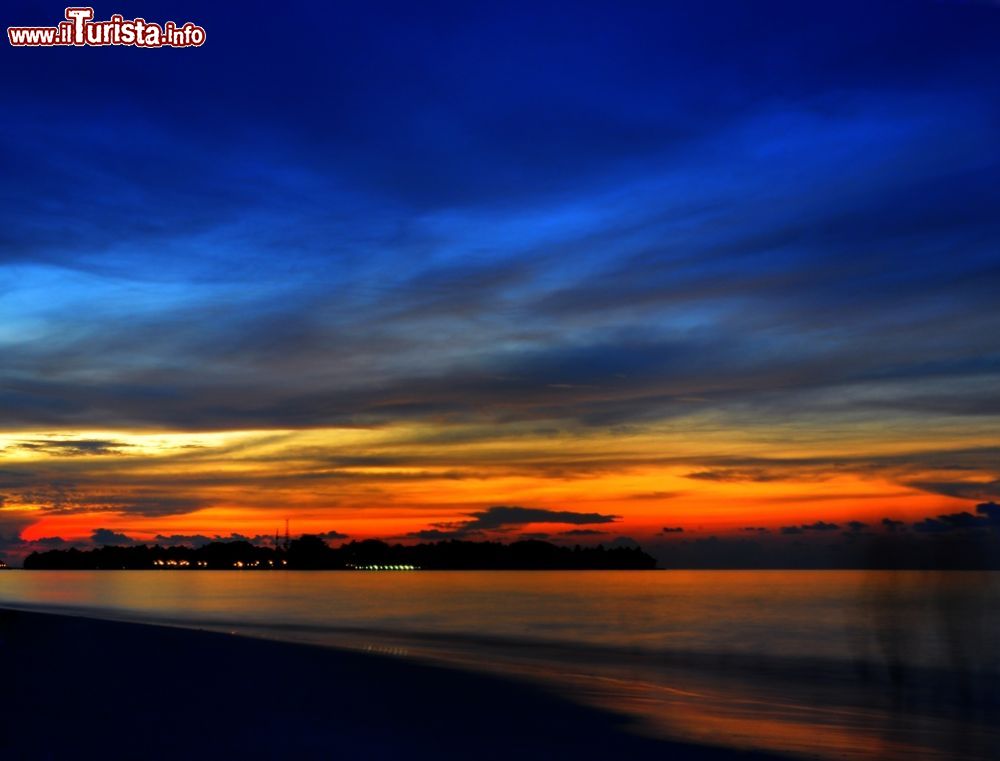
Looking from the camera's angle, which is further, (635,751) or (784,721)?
(784,721)

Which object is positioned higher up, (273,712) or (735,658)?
(273,712)

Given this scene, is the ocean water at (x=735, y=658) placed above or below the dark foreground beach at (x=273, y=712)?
below

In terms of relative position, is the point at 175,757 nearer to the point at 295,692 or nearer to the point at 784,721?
the point at 295,692

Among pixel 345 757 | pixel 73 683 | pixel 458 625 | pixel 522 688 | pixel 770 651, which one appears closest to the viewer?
pixel 345 757

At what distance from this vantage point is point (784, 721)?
1908 centimetres

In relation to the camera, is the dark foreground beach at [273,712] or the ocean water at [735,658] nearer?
the dark foreground beach at [273,712]

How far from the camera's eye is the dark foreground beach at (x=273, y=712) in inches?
477

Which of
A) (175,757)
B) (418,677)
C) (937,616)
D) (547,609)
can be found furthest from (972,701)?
(547,609)

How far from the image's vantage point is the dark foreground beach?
39.8 ft

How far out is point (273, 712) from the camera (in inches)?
608

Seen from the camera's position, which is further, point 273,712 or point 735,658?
point 735,658

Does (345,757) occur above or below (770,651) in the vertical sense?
above

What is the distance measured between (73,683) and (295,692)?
3.99 m

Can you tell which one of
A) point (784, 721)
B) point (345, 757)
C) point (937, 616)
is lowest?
point (937, 616)
